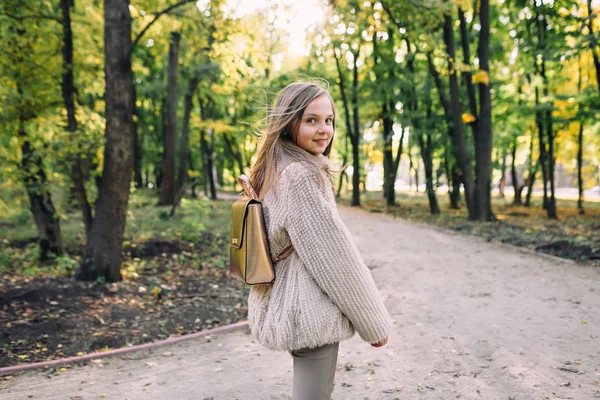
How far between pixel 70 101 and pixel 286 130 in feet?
23.3

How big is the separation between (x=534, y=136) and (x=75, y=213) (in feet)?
72.8

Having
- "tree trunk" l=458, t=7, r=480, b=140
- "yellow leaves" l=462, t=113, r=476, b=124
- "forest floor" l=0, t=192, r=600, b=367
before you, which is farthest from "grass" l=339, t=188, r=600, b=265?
"yellow leaves" l=462, t=113, r=476, b=124

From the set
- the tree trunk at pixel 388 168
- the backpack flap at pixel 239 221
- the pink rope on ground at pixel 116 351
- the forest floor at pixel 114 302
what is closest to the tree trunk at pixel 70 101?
the forest floor at pixel 114 302

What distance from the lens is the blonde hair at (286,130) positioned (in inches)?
86.4

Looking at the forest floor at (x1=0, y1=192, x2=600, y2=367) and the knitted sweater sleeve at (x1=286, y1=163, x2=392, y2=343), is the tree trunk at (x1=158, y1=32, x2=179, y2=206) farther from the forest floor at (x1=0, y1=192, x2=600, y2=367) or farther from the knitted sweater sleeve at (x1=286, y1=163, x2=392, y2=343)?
the knitted sweater sleeve at (x1=286, y1=163, x2=392, y2=343)

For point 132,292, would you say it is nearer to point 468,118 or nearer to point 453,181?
point 468,118

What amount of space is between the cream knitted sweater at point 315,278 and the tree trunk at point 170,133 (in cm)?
1756

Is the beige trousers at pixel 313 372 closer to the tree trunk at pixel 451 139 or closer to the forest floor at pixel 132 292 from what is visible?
the forest floor at pixel 132 292

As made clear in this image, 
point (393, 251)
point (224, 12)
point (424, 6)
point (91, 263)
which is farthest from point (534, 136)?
point (91, 263)

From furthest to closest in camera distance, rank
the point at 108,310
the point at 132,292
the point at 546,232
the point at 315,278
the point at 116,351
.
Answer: the point at 546,232
the point at 132,292
the point at 108,310
the point at 116,351
the point at 315,278

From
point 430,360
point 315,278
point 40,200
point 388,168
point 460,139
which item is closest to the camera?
point 315,278

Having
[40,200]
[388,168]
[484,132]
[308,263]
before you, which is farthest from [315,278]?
[388,168]

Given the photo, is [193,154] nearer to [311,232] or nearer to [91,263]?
[91,263]

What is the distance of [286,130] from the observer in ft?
7.45
